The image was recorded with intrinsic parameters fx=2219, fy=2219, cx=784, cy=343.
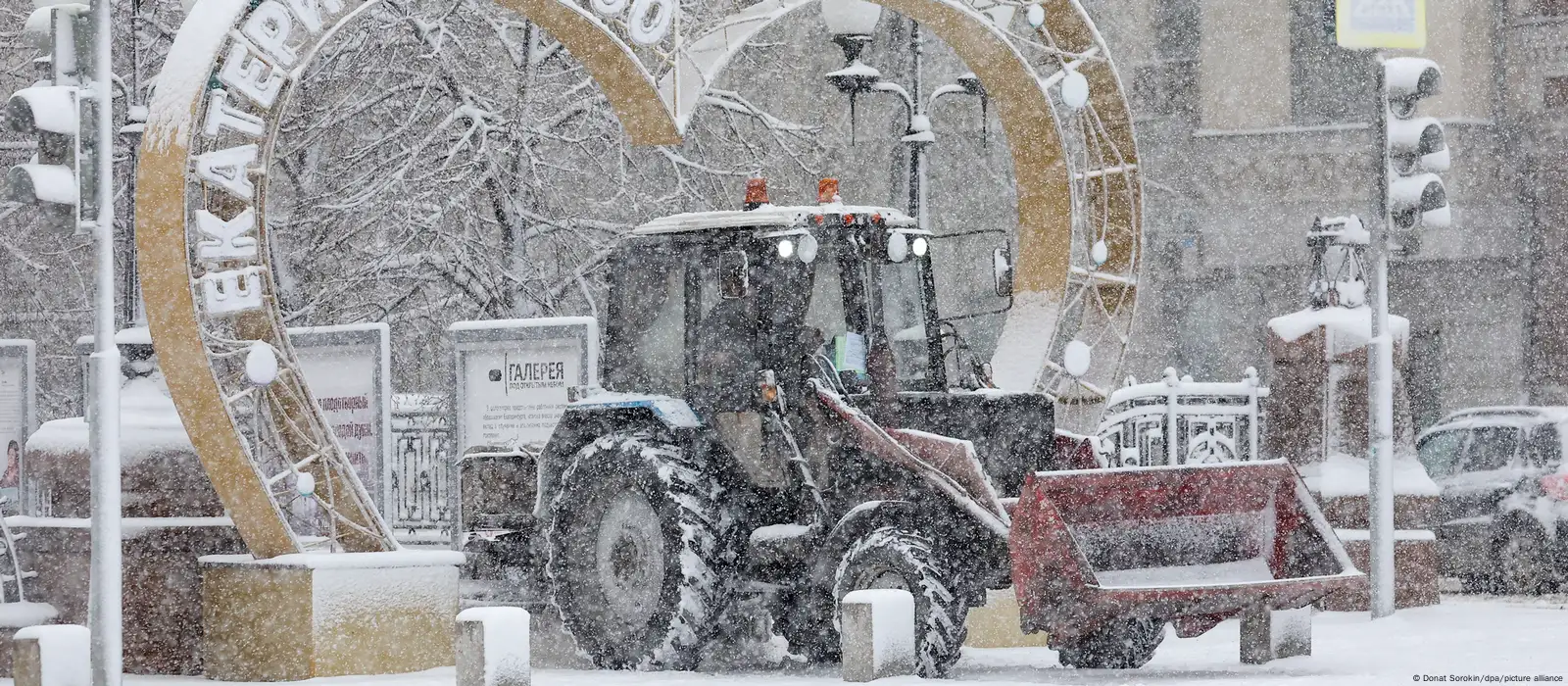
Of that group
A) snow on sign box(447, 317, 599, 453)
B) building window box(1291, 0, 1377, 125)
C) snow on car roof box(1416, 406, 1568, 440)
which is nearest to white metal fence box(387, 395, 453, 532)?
snow on sign box(447, 317, 599, 453)

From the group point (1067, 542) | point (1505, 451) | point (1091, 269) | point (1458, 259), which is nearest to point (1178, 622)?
point (1067, 542)

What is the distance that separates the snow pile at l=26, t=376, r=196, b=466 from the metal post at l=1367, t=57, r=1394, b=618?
7773mm

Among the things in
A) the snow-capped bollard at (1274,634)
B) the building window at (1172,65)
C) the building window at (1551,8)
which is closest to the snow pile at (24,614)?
the snow-capped bollard at (1274,634)

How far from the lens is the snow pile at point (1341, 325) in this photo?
→ 1683cm

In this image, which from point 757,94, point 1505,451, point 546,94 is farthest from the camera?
point 757,94

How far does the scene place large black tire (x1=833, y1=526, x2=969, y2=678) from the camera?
37.2ft

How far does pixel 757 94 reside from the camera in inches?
1177

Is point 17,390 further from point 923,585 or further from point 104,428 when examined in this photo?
point 923,585

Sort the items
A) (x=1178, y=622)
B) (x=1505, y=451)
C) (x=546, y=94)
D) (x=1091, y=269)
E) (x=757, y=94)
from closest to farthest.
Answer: (x=1178, y=622), (x=1091, y=269), (x=1505, y=451), (x=546, y=94), (x=757, y=94)

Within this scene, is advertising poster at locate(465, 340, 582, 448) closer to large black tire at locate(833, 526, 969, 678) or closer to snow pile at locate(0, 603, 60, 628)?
snow pile at locate(0, 603, 60, 628)

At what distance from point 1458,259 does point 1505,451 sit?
32.2ft

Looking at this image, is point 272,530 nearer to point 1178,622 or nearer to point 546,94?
point 1178,622

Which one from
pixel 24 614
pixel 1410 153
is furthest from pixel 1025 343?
pixel 24 614

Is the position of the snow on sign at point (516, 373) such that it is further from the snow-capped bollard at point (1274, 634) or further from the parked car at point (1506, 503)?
the parked car at point (1506, 503)
